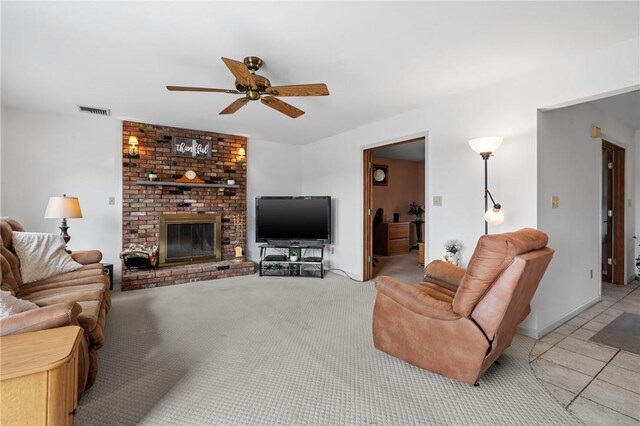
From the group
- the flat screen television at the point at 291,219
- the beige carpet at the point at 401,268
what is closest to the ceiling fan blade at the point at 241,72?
the flat screen television at the point at 291,219

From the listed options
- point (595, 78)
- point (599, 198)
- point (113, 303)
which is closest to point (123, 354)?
point (113, 303)

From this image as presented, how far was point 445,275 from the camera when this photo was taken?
2.52m

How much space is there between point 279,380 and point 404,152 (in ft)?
19.9

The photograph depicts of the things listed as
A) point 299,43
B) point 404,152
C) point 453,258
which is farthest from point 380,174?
point 299,43

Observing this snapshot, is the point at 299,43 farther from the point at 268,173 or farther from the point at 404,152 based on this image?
the point at 404,152

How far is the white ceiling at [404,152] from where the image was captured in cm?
626

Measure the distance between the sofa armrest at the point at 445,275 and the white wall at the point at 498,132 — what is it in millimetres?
651

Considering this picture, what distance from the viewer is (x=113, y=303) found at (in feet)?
11.4

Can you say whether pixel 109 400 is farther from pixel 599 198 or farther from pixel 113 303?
pixel 599 198

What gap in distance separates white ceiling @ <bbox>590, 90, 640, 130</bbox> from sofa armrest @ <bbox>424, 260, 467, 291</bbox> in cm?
255

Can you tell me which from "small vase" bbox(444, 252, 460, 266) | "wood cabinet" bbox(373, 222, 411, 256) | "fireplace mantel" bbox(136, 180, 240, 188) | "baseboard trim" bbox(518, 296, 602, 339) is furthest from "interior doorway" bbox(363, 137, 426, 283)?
"fireplace mantel" bbox(136, 180, 240, 188)

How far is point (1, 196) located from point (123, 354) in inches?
121

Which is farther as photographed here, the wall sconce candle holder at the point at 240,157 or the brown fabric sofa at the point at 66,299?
the wall sconce candle holder at the point at 240,157

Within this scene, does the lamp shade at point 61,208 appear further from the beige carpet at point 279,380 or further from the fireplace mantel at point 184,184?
the beige carpet at point 279,380
